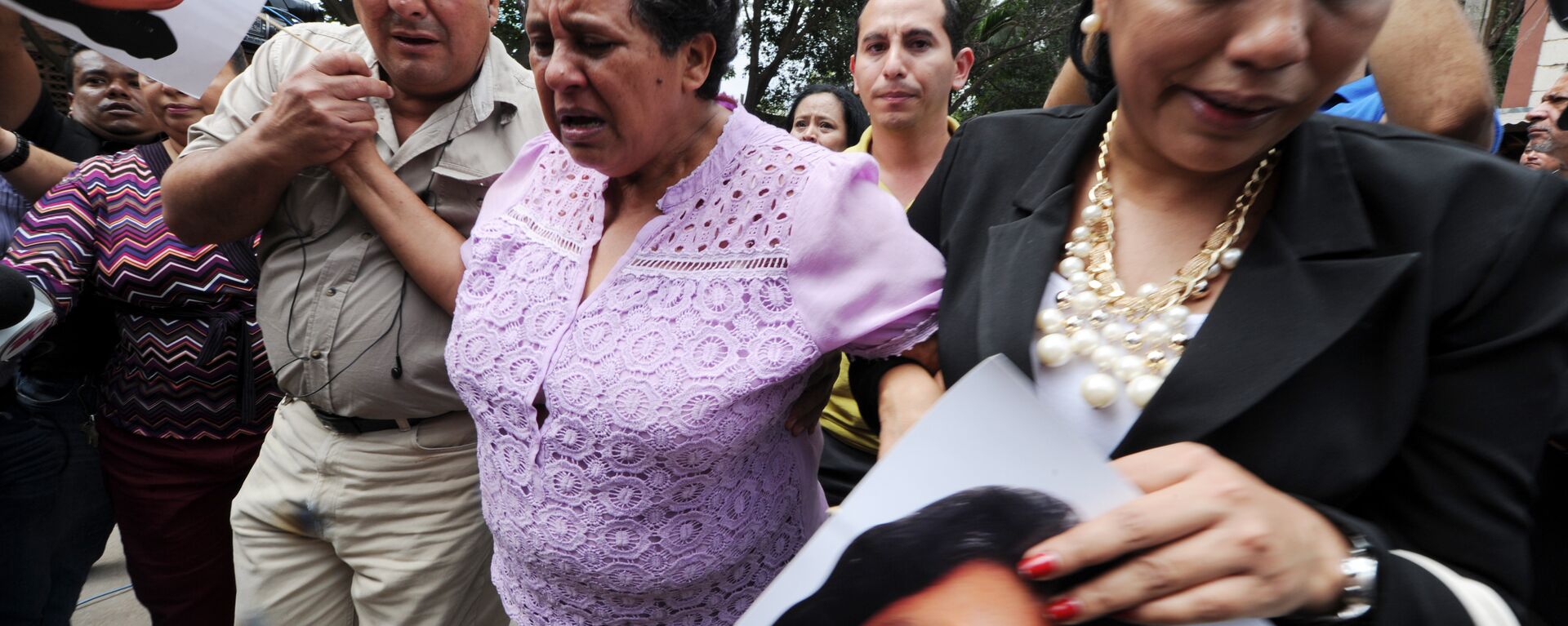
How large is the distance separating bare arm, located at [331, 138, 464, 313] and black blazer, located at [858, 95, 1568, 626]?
1492 mm

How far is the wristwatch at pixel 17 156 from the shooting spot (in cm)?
281

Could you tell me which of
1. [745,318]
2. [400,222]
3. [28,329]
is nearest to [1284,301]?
[745,318]

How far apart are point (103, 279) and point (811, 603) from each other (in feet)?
8.20

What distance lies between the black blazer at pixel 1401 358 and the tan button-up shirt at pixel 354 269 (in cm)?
160

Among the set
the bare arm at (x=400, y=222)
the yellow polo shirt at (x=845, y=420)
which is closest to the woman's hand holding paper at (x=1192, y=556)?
the yellow polo shirt at (x=845, y=420)

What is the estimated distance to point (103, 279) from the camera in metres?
2.46

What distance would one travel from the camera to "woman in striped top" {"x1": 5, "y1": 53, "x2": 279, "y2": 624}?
8.04ft

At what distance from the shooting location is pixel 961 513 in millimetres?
858

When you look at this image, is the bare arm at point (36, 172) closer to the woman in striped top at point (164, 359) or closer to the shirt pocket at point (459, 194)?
the woman in striped top at point (164, 359)

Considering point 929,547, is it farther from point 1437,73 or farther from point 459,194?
point 459,194

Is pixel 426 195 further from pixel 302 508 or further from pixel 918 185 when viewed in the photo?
pixel 918 185

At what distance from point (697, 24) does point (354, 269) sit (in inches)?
40.5

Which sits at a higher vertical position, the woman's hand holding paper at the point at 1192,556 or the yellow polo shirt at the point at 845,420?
the woman's hand holding paper at the point at 1192,556

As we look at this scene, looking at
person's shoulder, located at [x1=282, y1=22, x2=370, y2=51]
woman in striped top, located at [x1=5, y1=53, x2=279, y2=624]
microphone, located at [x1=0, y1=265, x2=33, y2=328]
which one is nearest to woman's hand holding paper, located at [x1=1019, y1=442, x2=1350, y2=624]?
person's shoulder, located at [x1=282, y1=22, x2=370, y2=51]
